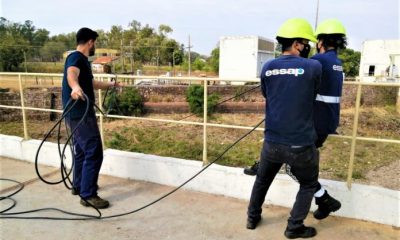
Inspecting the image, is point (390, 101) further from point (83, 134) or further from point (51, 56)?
point (51, 56)

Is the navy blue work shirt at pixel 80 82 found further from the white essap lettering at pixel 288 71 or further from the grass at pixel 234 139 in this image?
the grass at pixel 234 139

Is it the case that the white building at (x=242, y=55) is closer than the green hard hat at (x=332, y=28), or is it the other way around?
the green hard hat at (x=332, y=28)

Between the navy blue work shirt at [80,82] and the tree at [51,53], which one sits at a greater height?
the tree at [51,53]

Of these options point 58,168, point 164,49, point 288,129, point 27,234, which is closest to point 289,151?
point 288,129

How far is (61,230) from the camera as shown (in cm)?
273

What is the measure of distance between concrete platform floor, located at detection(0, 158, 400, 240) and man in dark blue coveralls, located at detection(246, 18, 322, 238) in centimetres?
35

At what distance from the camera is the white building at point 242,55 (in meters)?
26.6

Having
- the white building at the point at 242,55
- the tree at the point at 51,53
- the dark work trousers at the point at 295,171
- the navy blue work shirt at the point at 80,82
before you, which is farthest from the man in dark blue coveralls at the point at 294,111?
the tree at the point at 51,53

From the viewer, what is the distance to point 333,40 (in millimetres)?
2568

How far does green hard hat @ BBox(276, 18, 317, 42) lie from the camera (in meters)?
2.35

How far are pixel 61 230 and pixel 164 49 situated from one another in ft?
138

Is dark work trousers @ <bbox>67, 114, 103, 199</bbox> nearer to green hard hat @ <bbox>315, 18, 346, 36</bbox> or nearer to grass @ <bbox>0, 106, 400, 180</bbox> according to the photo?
green hard hat @ <bbox>315, 18, 346, 36</bbox>

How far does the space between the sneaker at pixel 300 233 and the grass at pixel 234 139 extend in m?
5.54

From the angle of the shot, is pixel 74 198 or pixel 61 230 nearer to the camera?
pixel 61 230
